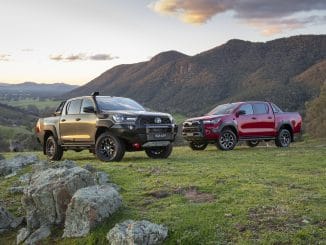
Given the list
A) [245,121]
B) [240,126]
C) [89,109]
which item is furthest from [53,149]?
[245,121]

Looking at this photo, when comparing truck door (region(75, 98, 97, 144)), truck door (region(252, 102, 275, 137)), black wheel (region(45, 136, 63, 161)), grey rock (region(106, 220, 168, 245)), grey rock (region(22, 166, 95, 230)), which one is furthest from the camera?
truck door (region(252, 102, 275, 137))

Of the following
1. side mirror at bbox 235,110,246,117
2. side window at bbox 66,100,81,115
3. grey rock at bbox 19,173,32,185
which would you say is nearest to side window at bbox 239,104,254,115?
side mirror at bbox 235,110,246,117

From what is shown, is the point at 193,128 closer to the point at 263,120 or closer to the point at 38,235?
the point at 263,120

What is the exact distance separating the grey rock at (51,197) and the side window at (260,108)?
488 inches

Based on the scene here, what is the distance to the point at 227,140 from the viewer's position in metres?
20.4

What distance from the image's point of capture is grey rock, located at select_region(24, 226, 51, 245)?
29.9 feet

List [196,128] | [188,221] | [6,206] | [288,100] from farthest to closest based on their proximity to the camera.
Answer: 1. [288,100]
2. [196,128]
3. [6,206]
4. [188,221]

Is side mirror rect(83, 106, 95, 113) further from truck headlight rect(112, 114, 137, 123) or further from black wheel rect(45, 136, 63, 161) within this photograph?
black wheel rect(45, 136, 63, 161)

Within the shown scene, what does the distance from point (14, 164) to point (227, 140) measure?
28.7ft

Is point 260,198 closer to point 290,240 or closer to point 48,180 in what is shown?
point 290,240

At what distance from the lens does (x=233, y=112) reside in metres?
20.7

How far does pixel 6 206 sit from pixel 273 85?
145 metres

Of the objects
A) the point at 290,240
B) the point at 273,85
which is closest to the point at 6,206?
the point at 290,240

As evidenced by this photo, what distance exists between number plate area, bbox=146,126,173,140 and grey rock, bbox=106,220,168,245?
23.3 ft
